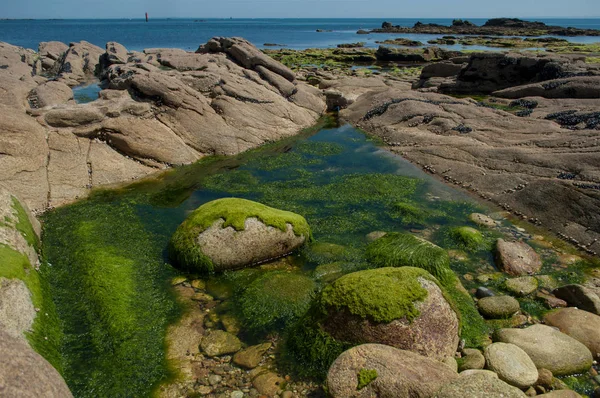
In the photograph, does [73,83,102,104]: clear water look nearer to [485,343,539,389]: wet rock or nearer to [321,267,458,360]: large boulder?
→ [321,267,458,360]: large boulder

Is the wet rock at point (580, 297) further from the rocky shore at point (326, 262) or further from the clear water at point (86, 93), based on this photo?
the clear water at point (86, 93)

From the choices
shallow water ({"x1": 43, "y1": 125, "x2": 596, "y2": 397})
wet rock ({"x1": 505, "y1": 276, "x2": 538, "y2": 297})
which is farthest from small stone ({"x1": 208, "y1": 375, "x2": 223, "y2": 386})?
wet rock ({"x1": 505, "y1": 276, "x2": 538, "y2": 297})

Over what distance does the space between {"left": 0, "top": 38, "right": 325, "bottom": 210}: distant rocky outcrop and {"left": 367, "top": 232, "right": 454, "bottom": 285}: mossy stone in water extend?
13148mm

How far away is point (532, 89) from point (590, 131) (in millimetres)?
15751

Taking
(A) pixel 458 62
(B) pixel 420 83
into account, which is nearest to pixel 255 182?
(B) pixel 420 83

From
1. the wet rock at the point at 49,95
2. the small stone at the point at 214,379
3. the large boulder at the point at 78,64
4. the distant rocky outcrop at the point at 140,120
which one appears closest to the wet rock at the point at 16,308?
the small stone at the point at 214,379

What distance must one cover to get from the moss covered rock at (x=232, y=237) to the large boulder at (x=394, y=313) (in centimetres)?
418

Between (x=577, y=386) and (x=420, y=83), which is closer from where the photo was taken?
(x=577, y=386)

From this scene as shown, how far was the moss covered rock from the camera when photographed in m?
13.2

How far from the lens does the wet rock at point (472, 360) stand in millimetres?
9158

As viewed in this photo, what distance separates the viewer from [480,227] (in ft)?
53.9

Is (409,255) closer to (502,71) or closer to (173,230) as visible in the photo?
(173,230)

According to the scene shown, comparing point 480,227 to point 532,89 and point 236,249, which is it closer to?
point 236,249

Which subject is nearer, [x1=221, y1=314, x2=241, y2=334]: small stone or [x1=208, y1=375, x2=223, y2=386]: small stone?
[x1=208, y1=375, x2=223, y2=386]: small stone
